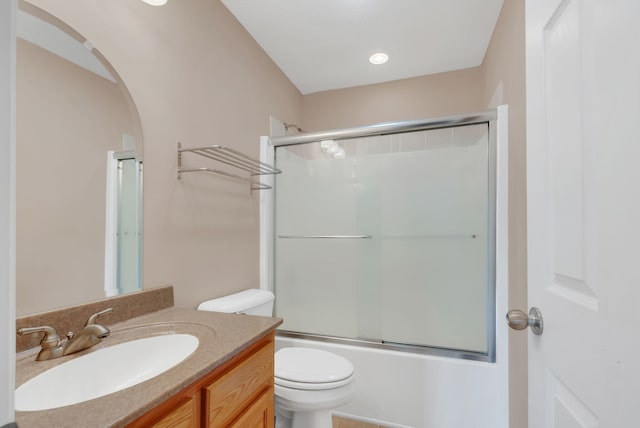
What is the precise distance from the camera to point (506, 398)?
5.27 ft

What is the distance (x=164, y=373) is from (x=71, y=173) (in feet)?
2.38

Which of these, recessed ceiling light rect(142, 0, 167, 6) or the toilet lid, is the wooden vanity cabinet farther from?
recessed ceiling light rect(142, 0, 167, 6)

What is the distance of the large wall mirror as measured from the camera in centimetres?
85

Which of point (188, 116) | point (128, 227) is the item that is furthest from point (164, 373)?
point (188, 116)

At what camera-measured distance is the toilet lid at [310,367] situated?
54.0 inches

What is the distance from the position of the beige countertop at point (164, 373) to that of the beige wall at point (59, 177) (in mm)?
187

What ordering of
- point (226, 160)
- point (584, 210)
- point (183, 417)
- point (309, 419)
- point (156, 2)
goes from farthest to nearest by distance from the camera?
point (226, 160) → point (309, 419) → point (156, 2) → point (183, 417) → point (584, 210)

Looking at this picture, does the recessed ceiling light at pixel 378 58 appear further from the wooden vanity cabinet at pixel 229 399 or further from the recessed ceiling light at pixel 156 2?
the wooden vanity cabinet at pixel 229 399

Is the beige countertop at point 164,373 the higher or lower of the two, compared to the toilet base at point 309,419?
higher

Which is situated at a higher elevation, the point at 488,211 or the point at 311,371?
the point at 488,211

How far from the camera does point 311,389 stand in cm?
133

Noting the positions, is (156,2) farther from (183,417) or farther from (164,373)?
(183,417)

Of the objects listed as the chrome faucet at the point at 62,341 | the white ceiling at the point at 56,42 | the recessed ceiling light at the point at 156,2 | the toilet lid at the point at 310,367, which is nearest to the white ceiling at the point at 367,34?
the recessed ceiling light at the point at 156,2

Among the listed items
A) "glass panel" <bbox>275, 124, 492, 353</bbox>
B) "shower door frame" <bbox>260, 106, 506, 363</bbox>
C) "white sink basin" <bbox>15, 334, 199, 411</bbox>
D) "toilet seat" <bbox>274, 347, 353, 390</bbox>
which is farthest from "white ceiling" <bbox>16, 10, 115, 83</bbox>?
"toilet seat" <bbox>274, 347, 353, 390</bbox>
